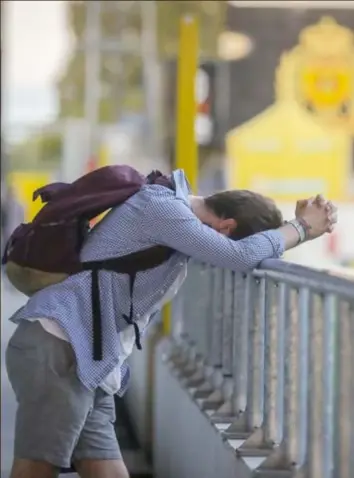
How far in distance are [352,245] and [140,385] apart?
4.57 meters

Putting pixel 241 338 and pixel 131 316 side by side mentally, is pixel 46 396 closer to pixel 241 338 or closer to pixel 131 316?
pixel 131 316

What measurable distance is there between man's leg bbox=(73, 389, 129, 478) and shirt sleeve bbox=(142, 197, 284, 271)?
0.49 meters

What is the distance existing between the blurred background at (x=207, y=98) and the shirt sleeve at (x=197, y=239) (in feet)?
13.4

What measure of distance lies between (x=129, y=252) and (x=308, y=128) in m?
11.2

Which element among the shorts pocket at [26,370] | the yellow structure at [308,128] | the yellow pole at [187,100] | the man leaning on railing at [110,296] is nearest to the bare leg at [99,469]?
the man leaning on railing at [110,296]

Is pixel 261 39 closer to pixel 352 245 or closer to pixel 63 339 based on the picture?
pixel 352 245

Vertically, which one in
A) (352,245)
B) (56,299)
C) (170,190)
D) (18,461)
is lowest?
(352,245)

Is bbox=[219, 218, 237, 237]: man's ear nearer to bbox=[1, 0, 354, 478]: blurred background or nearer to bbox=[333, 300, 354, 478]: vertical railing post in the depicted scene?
bbox=[333, 300, 354, 478]: vertical railing post

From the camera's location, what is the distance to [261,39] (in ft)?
60.0

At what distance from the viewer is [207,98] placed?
458 inches

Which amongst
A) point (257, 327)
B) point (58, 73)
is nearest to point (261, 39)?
point (58, 73)

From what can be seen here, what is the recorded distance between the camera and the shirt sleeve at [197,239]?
271 cm

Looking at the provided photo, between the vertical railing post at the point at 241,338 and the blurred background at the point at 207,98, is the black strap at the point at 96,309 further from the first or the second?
the blurred background at the point at 207,98

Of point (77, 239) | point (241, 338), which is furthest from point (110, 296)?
point (241, 338)
